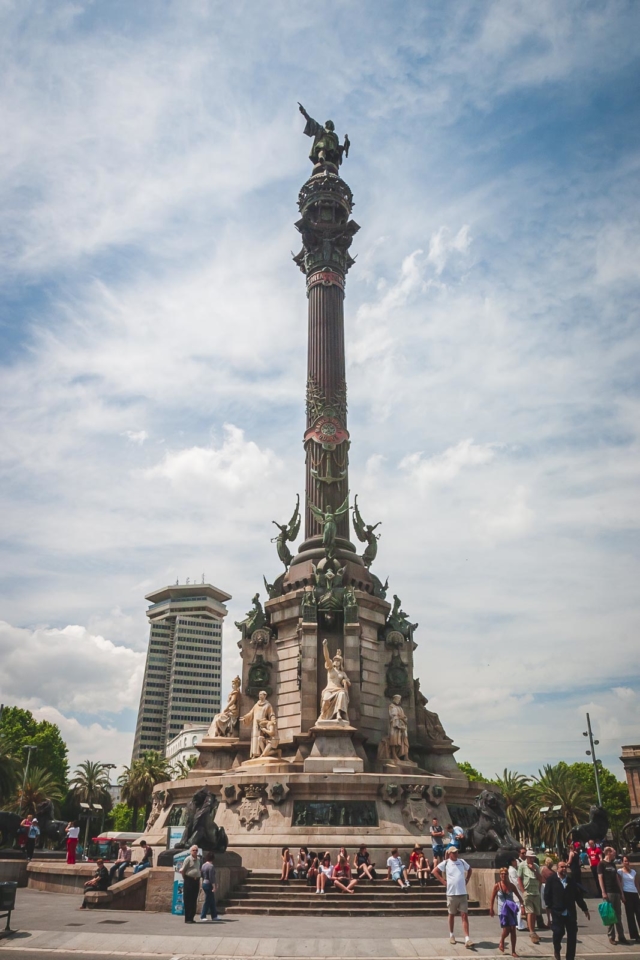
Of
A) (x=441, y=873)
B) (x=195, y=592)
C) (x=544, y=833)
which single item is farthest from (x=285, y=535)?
(x=195, y=592)

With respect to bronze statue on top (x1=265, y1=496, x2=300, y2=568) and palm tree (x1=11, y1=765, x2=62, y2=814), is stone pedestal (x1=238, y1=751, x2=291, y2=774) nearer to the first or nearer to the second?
bronze statue on top (x1=265, y1=496, x2=300, y2=568)

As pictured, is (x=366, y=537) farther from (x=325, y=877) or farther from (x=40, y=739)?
(x=40, y=739)

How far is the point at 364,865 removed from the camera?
22.6 metres

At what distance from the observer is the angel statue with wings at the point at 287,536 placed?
38.8 meters

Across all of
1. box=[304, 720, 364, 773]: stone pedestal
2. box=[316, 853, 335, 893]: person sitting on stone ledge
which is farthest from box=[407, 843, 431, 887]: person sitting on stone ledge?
box=[304, 720, 364, 773]: stone pedestal

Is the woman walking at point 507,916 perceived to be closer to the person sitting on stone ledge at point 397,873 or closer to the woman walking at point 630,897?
the woman walking at point 630,897

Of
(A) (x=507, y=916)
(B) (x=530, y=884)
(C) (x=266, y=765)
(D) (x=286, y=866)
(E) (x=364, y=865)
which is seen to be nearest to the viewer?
(A) (x=507, y=916)

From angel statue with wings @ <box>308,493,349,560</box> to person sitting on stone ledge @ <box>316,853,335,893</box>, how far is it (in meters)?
15.7

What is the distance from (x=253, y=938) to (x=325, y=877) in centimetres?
627

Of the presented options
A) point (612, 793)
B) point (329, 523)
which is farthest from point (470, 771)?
point (329, 523)

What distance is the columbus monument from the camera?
27188 mm

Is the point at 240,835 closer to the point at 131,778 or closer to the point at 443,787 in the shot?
the point at 443,787

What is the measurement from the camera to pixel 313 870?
72.7 feet

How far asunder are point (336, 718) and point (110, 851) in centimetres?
1716
